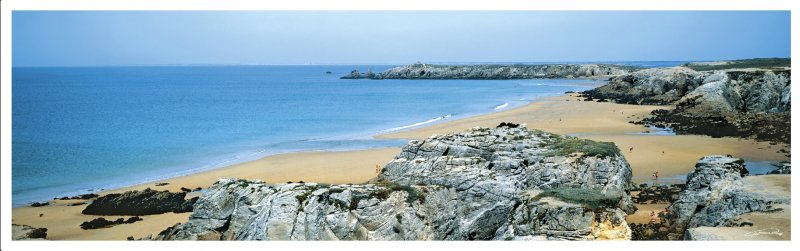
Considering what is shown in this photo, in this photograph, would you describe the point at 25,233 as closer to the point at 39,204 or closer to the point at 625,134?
the point at 39,204

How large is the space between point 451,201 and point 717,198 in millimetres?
4829

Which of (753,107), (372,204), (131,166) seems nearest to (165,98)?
(131,166)

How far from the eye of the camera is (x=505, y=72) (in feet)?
315

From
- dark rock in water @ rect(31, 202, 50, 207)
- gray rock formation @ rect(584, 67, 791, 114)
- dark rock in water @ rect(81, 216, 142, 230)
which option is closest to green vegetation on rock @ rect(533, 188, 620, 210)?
dark rock in water @ rect(81, 216, 142, 230)

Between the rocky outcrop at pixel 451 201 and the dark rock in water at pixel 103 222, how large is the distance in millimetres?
3671

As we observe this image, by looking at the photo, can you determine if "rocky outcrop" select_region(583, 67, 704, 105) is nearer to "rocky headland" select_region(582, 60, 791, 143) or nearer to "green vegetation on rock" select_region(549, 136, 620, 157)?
"rocky headland" select_region(582, 60, 791, 143)

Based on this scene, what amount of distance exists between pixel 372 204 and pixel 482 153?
3784mm

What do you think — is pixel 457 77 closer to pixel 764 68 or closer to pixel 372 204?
pixel 764 68

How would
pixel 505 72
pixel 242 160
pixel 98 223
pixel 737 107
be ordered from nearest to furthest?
pixel 98 223, pixel 242 160, pixel 737 107, pixel 505 72

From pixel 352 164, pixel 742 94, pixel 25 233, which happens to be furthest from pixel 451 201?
pixel 742 94

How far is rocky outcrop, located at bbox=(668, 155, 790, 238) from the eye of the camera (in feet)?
29.9

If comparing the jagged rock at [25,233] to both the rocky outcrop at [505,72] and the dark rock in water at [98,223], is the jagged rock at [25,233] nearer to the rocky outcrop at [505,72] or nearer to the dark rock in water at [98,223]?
the dark rock in water at [98,223]

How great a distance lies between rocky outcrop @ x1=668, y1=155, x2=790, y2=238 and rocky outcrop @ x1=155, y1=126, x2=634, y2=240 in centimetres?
120

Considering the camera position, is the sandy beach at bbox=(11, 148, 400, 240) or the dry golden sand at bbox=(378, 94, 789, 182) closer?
the sandy beach at bbox=(11, 148, 400, 240)
